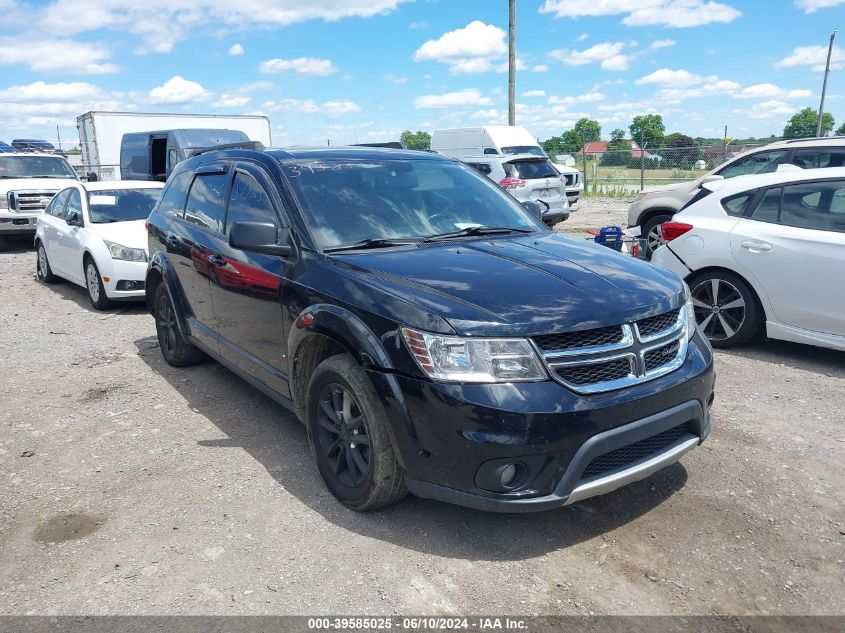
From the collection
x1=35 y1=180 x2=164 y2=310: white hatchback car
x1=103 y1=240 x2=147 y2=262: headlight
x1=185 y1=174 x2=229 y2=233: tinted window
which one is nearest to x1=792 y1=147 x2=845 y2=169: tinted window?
x1=185 y1=174 x2=229 y2=233: tinted window

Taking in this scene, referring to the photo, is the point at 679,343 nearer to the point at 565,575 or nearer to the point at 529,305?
the point at 529,305

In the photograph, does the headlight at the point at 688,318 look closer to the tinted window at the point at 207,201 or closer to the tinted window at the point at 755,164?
the tinted window at the point at 207,201

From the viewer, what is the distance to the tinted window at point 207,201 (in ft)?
16.0

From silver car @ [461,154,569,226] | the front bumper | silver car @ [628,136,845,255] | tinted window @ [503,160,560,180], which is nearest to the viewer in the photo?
the front bumper

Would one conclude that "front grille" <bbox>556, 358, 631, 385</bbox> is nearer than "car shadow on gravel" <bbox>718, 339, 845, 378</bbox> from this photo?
Yes

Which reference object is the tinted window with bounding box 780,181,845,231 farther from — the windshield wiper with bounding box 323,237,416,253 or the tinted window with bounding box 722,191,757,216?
the windshield wiper with bounding box 323,237,416,253

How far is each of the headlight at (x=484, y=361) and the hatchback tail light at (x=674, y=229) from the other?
165 inches

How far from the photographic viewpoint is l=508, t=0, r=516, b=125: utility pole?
76.1 feet

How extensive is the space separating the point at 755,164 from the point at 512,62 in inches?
592

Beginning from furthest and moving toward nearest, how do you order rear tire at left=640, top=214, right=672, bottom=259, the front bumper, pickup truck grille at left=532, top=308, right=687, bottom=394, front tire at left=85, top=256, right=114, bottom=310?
rear tire at left=640, top=214, right=672, bottom=259, front tire at left=85, top=256, right=114, bottom=310, pickup truck grille at left=532, top=308, right=687, bottom=394, the front bumper

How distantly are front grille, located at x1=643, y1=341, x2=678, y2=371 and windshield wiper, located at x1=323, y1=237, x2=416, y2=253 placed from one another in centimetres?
145

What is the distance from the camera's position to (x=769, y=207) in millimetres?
6133

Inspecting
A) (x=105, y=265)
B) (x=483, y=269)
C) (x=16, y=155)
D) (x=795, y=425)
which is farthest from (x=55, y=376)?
(x=16, y=155)

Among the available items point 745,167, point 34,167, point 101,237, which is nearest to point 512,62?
point 34,167
